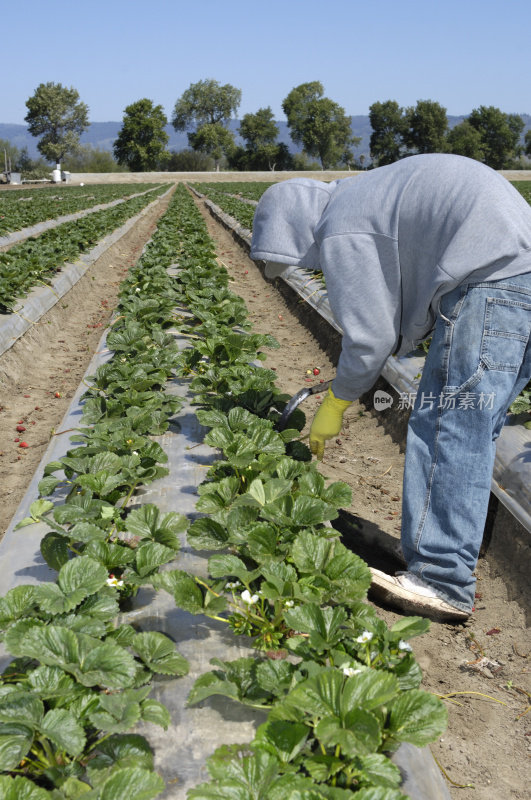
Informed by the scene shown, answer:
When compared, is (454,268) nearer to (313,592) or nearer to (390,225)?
(390,225)

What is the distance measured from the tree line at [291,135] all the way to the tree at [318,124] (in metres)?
0.13

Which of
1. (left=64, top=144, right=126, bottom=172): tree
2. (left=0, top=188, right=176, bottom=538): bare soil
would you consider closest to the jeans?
(left=0, top=188, right=176, bottom=538): bare soil

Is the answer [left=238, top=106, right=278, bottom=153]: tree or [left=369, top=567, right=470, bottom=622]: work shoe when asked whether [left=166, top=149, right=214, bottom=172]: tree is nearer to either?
[left=238, top=106, right=278, bottom=153]: tree

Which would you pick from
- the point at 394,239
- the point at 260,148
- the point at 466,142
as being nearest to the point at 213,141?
the point at 260,148

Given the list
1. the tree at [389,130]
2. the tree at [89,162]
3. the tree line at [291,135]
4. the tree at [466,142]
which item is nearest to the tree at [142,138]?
the tree line at [291,135]

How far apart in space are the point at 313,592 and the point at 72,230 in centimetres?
1119

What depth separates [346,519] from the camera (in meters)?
3.45

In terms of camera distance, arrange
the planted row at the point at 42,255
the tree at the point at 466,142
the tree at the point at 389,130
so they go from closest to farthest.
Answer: the planted row at the point at 42,255
the tree at the point at 466,142
the tree at the point at 389,130

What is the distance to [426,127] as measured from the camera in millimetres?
82125

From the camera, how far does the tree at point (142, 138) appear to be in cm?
7869

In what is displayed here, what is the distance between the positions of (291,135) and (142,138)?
19952mm

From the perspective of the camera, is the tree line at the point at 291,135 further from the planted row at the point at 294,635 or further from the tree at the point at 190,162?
the planted row at the point at 294,635

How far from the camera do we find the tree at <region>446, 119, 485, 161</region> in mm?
78062

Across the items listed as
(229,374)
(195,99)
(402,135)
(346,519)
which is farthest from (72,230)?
(195,99)
